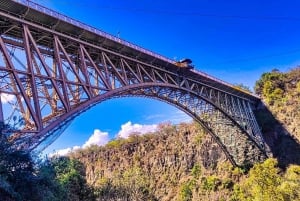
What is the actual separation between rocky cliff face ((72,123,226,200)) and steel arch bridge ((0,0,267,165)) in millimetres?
14651

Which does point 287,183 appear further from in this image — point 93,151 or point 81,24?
point 93,151

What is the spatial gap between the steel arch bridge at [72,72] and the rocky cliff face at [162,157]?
48.1 ft

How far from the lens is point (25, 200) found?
12078 millimetres

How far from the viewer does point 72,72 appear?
2134cm

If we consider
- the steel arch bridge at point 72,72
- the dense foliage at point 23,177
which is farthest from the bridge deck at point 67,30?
the dense foliage at point 23,177

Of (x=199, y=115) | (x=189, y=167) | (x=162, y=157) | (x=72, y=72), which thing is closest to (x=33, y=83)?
(x=72, y=72)

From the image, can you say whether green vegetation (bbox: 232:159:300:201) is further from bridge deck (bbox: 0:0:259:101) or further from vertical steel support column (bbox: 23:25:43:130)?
vertical steel support column (bbox: 23:25:43:130)

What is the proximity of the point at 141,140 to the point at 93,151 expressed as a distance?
10.6 m

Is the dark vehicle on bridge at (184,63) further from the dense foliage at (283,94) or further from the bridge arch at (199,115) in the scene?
the dense foliage at (283,94)

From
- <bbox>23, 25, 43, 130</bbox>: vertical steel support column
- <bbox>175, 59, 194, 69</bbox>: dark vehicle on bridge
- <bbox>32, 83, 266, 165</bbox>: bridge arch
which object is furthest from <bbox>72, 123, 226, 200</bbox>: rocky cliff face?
<bbox>23, 25, 43, 130</bbox>: vertical steel support column

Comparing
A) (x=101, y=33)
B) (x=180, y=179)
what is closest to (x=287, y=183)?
(x=101, y=33)

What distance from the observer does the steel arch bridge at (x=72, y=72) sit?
1789 centimetres

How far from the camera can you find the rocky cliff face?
5472 cm

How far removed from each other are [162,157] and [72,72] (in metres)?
40.2
